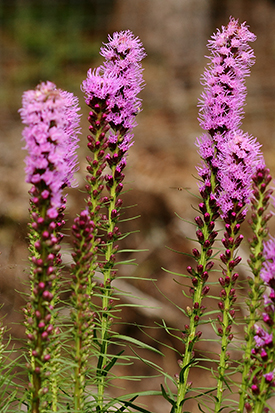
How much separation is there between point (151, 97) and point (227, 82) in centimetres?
744

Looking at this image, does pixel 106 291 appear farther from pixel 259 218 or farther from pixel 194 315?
pixel 259 218

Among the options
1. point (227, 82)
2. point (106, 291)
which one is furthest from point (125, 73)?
point (106, 291)

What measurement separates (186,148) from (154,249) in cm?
222

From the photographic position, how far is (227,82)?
1.69 meters

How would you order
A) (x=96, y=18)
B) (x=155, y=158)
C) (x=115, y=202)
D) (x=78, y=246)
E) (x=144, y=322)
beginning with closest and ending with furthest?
(x=78, y=246) < (x=115, y=202) < (x=144, y=322) < (x=155, y=158) < (x=96, y=18)

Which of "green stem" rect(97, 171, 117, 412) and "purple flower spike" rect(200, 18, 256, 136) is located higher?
"purple flower spike" rect(200, 18, 256, 136)

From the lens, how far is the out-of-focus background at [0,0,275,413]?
530 centimetres

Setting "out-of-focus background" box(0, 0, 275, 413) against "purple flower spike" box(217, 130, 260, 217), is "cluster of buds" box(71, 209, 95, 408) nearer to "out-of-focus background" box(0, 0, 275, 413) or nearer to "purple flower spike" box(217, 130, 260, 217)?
"purple flower spike" box(217, 130, 260, 217)

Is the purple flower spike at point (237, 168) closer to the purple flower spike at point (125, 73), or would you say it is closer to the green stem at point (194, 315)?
the green stem at point (194, 315)

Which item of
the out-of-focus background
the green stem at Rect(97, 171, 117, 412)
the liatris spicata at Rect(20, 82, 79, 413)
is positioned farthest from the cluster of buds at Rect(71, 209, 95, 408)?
→ the out-of-focus background

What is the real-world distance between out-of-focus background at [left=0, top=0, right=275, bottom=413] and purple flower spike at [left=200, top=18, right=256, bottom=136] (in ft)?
9.54

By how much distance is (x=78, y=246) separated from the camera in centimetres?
131

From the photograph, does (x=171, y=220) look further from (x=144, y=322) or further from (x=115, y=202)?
(x=115, y=202)

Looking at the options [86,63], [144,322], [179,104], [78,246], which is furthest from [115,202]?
[86,63]
